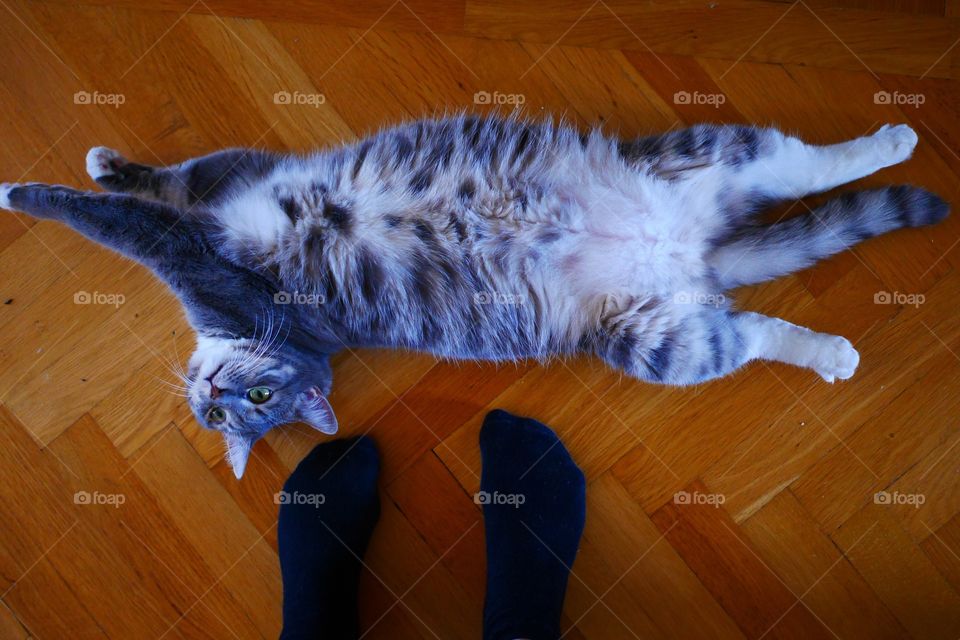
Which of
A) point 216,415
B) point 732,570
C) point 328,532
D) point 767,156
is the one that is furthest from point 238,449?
point 767,156

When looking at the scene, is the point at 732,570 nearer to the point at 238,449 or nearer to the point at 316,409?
the point at 316,409

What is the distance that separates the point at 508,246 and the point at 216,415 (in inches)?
30.8

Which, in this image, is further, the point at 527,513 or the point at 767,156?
the point at 527,513

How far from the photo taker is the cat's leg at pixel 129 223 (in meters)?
1.27

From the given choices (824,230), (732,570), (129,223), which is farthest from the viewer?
(732,570)

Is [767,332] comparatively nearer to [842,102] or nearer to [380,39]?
[842,102]

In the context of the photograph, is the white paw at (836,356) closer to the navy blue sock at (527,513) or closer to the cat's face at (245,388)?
the navy blue sock at (527,513)

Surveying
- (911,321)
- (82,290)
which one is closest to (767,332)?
(911,321)

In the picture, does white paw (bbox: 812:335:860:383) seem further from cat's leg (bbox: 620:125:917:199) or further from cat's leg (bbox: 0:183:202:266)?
cat's leg (bbox: 0:183:202:266)

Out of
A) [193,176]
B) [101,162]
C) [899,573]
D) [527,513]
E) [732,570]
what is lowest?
[899,573]

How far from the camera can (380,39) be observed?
5.01 feet

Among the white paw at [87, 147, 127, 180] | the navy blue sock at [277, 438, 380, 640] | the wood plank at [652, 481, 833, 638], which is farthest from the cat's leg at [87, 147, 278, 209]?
the wood plank at [652, 481, 833, 638]

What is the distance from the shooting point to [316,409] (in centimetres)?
143

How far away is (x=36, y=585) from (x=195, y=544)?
1.36 ft
